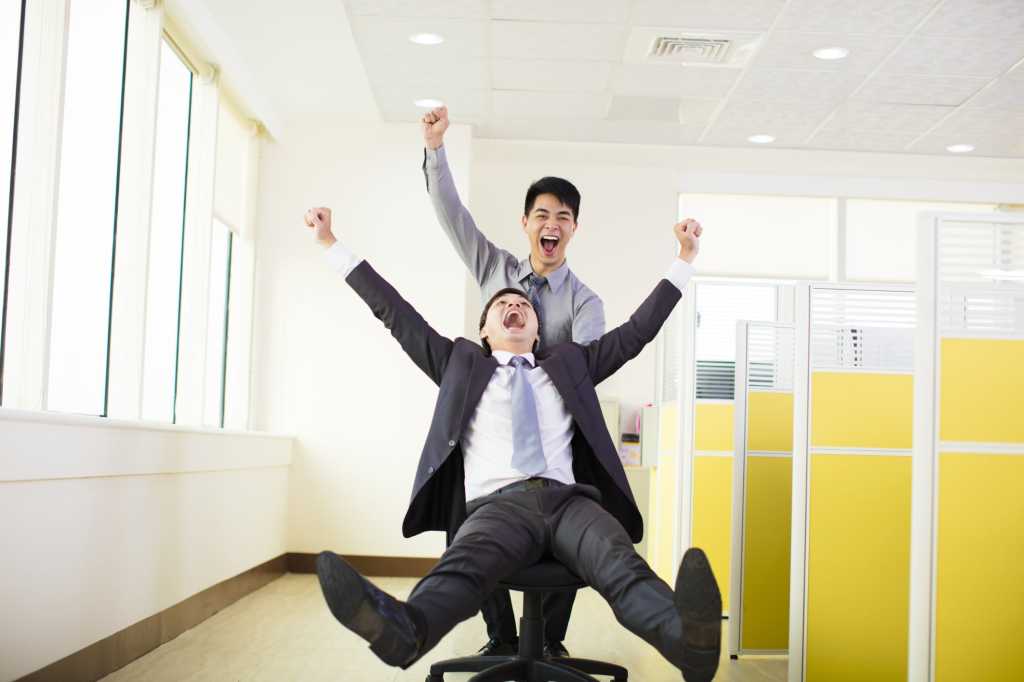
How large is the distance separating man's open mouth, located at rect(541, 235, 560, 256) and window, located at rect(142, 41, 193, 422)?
7.07 feet

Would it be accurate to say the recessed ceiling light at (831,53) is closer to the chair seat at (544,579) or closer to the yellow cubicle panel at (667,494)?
the yellow cubicle panel at (667,494)

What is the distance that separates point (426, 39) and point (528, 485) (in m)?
3.20

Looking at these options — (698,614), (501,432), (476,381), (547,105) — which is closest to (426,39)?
(547,105)

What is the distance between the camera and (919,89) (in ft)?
18.2

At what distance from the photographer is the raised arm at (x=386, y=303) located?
272 cm

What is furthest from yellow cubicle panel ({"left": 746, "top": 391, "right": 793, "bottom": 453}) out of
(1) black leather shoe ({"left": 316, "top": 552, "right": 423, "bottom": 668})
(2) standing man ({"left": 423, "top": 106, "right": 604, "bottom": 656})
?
(1) black leather shoe ({"left": 316, "top": 552, "right": 423, "bottom": 668})

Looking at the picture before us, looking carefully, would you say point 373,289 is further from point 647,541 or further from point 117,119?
point 647,541

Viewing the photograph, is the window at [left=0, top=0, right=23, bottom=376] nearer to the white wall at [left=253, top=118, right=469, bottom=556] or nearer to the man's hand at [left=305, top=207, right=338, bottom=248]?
the man's hand at [left=305, top=207, right=338, bottom=248]

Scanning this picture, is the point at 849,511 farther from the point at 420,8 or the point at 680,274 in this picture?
the point at 420,8

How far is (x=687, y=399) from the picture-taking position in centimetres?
470

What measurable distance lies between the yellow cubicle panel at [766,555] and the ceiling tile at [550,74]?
2512 millimetres

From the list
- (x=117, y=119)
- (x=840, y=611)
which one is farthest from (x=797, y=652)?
(x=117, y=119)

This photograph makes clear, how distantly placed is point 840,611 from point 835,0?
276 cm

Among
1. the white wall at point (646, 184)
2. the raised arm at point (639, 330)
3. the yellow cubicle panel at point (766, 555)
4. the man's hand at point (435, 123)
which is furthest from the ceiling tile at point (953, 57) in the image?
the man's hand at point (435, 123)
